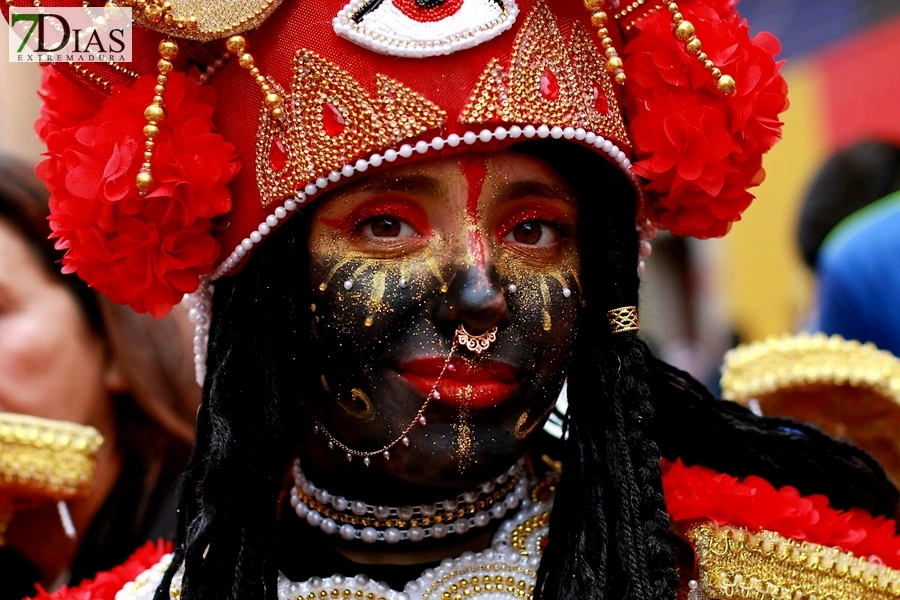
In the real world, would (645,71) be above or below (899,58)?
below

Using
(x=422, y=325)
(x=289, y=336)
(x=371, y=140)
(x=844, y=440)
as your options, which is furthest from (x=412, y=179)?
(x=844, y=440)

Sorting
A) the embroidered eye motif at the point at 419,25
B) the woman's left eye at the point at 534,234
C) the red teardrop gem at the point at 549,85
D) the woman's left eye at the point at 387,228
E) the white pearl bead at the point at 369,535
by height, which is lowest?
the white pearl bead at the point at 369,535

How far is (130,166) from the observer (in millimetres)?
1920

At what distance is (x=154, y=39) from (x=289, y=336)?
631 millimetres

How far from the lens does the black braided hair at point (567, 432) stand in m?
1.94

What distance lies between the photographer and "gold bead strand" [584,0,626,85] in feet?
6.55

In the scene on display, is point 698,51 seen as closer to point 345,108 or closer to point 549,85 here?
point 549,85

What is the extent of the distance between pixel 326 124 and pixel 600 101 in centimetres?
52

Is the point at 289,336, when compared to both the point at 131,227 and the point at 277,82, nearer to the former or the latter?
the point at 131,227

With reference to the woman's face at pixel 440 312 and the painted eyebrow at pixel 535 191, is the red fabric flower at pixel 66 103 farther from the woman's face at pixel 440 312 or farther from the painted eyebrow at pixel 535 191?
the painted eyebrow at pixel 535 191

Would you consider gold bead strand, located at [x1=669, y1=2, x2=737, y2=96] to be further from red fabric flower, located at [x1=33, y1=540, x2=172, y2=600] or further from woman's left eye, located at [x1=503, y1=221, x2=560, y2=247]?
red fabric flower, located at [x1=33, y1=540, x2=172, y2=600]

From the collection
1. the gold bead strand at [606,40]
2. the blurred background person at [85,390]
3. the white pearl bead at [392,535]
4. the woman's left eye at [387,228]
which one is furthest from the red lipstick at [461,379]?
the blurred background person at [85,390]

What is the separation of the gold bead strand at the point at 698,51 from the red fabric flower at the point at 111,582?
1.53 metres

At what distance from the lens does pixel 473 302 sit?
1.83 meters
